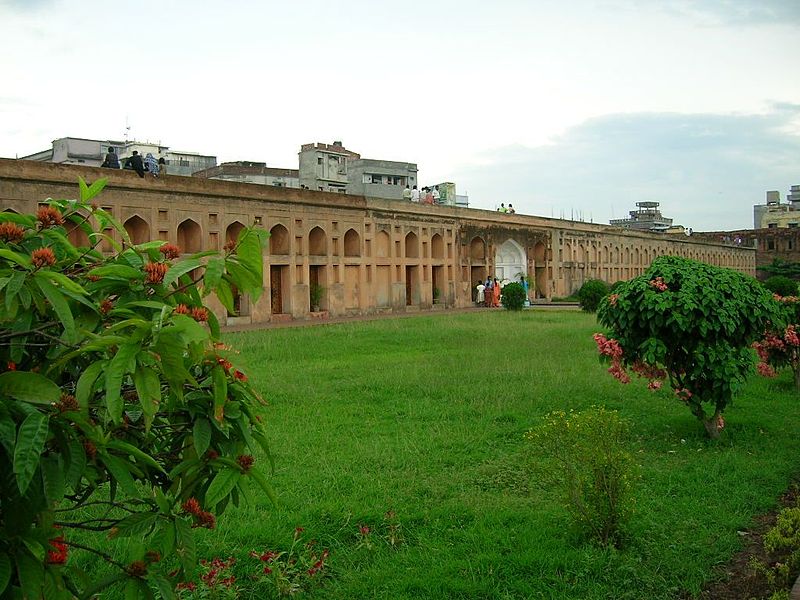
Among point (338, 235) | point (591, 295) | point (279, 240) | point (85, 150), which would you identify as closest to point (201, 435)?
point (279, 240)

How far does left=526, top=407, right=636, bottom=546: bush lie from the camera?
3.84 metres

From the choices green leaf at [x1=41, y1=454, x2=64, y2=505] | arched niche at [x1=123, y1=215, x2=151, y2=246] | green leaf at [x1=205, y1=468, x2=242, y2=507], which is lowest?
green leaf at [x1=205, y1=468, x2=242, y2=507]

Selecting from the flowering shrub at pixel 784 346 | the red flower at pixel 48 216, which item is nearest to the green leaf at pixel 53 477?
the red flower at pixel 48 216

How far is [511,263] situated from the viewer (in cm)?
2478

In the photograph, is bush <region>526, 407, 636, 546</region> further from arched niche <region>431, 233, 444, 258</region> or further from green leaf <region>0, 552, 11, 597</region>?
arched niche <region>431, 233, 444, 258</region>

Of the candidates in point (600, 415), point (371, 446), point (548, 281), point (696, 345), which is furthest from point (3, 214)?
point (548, 281)

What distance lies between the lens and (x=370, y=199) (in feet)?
61.3

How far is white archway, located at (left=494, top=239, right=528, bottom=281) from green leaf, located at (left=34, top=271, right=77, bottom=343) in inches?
913

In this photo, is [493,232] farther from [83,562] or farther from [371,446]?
[83,562]

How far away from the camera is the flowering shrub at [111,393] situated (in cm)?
152

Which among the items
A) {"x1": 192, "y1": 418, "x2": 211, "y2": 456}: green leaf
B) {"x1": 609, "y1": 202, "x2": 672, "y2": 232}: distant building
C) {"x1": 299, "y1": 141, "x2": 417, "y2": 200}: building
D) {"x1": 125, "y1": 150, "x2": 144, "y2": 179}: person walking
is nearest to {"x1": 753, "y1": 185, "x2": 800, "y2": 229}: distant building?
{"x1": 609, "y1": 202, "x2": 672, "y2": 232}: distant building

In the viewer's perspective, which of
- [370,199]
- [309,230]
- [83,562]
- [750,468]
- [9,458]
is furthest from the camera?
[370,199]

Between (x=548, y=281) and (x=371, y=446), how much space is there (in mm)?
20758

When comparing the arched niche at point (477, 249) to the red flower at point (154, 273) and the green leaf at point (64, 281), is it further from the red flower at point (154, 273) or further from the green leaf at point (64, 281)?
the green leaf at point (64, 281)
